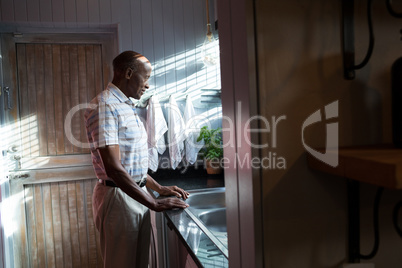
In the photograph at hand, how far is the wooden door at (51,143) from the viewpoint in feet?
9.64

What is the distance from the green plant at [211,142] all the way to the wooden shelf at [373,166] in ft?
7.41

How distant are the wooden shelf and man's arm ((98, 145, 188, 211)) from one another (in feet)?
4.05

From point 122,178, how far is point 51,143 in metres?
1.65

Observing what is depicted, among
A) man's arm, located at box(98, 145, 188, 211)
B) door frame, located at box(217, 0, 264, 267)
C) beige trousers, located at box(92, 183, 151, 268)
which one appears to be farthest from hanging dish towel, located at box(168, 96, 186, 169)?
door frame, located at box(217, 0, 264, 267)

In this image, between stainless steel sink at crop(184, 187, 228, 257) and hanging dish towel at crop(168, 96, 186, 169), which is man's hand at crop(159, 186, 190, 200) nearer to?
stainless steel sink at crop(184, 187, 228, 257)

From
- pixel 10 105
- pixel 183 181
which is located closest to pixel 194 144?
pixel 183 181

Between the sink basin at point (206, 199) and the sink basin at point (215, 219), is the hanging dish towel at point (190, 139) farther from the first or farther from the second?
the sink basin at point (215, 219)

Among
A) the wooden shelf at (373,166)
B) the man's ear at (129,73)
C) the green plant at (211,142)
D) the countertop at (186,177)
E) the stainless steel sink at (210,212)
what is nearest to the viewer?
the wooden shelf at (373,166)

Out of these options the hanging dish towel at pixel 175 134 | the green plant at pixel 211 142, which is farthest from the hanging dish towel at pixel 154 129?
the green plant at pixel 211 142

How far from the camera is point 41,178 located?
298 centimetres

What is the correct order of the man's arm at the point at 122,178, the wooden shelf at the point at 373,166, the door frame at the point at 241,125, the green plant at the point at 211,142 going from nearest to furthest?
the wooden shelf at the point at 373,166 < the door frame at the point at 241,125 < the man's arm at the point at 122,178 < the green plant at the point at 211,142

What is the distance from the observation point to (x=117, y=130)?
174cm

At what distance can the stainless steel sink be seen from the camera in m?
1.35

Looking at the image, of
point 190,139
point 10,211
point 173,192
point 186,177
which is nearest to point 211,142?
point 190,139
